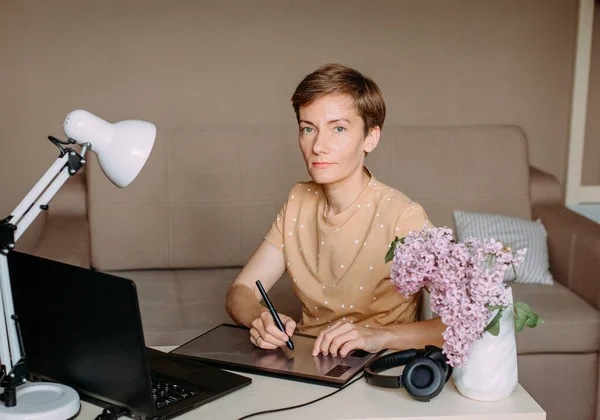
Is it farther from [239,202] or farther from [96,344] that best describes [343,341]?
[239,202]

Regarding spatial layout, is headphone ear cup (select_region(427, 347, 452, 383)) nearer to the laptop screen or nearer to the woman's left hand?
the woman's left hand

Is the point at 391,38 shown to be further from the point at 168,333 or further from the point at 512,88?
the point at 168,333

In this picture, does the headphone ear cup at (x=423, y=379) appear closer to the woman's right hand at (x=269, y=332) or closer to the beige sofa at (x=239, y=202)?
the woman's right hand at (x=269, y=332)

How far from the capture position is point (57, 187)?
51.2 inches

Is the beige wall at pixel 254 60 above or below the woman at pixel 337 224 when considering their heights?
above

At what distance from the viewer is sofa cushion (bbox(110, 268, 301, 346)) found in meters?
2.67

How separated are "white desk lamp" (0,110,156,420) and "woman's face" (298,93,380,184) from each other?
64 centimetres

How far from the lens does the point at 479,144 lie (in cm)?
327

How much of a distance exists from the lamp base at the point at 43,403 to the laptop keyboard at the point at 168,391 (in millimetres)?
139

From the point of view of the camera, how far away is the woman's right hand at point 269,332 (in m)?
1.70

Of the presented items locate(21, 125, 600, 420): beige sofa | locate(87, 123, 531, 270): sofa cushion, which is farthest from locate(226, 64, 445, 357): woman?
locate(87, 123, 531, 270): sofa cushion

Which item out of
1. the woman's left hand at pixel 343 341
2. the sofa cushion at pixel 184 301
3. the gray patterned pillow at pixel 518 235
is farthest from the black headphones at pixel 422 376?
the gray patterned pillow at pixel 518 235

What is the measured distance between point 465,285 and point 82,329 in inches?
26.0

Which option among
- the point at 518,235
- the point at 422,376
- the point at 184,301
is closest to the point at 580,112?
the point at 518,235
